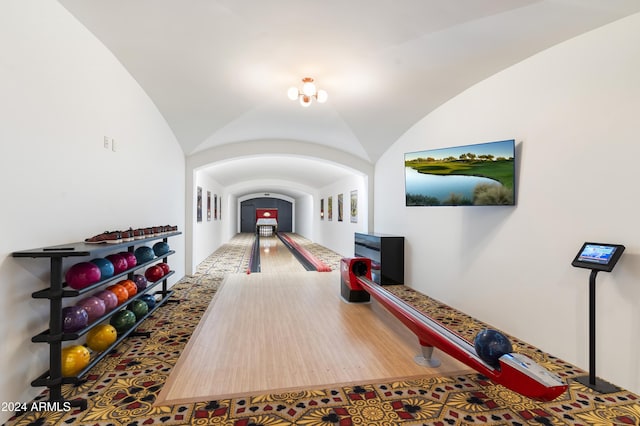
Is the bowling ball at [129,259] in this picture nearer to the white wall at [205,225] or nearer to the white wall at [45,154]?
the white wall at [45,154]

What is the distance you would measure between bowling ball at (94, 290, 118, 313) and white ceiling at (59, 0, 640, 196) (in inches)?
108

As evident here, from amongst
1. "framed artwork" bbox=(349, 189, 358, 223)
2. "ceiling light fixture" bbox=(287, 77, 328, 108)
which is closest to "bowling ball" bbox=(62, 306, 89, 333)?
"ceiling light fixture" bbox=(287, 77, 328, 108)

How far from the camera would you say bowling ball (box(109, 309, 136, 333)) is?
344cm

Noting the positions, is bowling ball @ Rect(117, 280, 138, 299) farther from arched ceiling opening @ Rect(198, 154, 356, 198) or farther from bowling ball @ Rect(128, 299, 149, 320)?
arched ceiling opening @ Rect(198, 154, 356, 198)

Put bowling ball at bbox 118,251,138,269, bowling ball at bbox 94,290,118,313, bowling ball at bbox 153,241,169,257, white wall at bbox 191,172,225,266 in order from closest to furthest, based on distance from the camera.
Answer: bowling ball at bbox 94,290,118,313
bowling ball at bbox 118,251,138,269
bowling ball at bbox 153,241,169,257
white wall at bbox 191,172,225,266

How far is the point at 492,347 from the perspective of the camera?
8.07 ft

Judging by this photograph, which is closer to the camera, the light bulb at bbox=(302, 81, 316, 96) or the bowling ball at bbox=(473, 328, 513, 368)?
the bowling ball at bbox=(473, 328, 513, 368)

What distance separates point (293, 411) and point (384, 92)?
14.6 ft

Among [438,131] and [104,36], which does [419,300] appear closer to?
[438,131]

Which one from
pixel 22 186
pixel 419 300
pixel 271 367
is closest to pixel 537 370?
pixel 271 367

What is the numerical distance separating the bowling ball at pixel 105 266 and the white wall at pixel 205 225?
431 centimetres

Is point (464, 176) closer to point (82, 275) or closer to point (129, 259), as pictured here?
point (129, 259)

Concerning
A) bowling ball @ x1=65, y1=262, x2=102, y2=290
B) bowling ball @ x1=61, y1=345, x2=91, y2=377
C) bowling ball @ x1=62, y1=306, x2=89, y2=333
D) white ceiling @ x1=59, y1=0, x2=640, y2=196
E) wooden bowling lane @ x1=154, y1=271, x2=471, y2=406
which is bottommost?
wooden bowling lane @ x1=154, y1=271, x2=471, y2=406

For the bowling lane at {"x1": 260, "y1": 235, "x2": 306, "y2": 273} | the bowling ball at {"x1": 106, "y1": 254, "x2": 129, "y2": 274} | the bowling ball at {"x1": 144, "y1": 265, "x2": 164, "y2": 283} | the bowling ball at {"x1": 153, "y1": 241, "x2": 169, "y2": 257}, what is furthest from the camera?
the bowling lane at {"x1": 260, "y1": 235, "x2": 306, "y2": 273}
